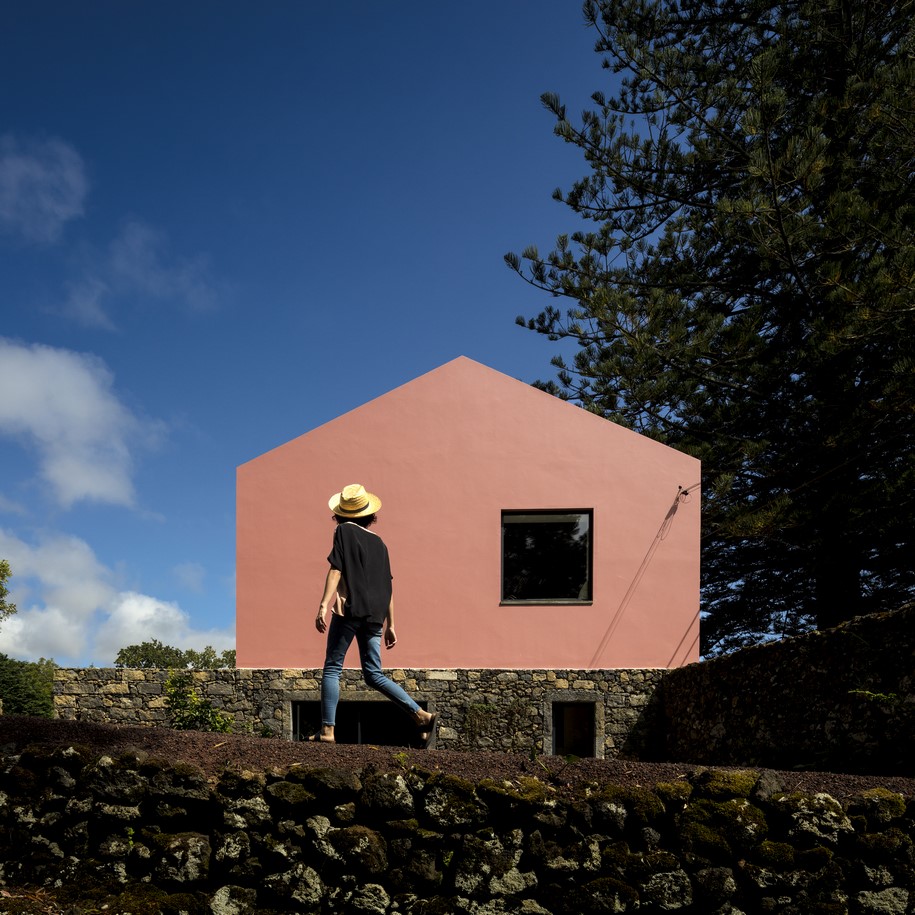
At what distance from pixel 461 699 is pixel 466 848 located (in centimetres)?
585

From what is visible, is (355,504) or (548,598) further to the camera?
(548,598)

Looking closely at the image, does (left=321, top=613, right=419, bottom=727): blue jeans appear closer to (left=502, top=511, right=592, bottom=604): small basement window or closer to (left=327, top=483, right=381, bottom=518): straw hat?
(left=327, top=483, right=381, bottom=518): straw hat

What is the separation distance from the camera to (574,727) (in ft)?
34.7

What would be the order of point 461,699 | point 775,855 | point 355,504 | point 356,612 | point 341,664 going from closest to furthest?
point 775,855, point 341,664, point 356,612, point 355,504, point 461,699

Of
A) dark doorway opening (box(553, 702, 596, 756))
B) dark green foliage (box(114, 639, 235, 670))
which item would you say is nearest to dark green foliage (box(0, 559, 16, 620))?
dark green foliage (box(114, 639, 235, 670))

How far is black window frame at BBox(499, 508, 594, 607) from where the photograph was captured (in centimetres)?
1079

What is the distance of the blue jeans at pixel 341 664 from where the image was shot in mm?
6309

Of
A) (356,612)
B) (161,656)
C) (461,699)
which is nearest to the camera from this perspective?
(356,612)

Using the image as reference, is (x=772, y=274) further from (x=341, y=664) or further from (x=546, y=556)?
(x=341, y=664)

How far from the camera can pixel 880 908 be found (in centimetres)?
452

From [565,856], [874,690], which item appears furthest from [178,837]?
[874,690]

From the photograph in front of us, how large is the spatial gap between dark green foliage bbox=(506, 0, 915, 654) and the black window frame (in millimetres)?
4022

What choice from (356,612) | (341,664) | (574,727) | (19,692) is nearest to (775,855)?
(341,664)

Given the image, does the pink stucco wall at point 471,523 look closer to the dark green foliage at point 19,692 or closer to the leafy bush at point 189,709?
the leafy bush at point 189,709
